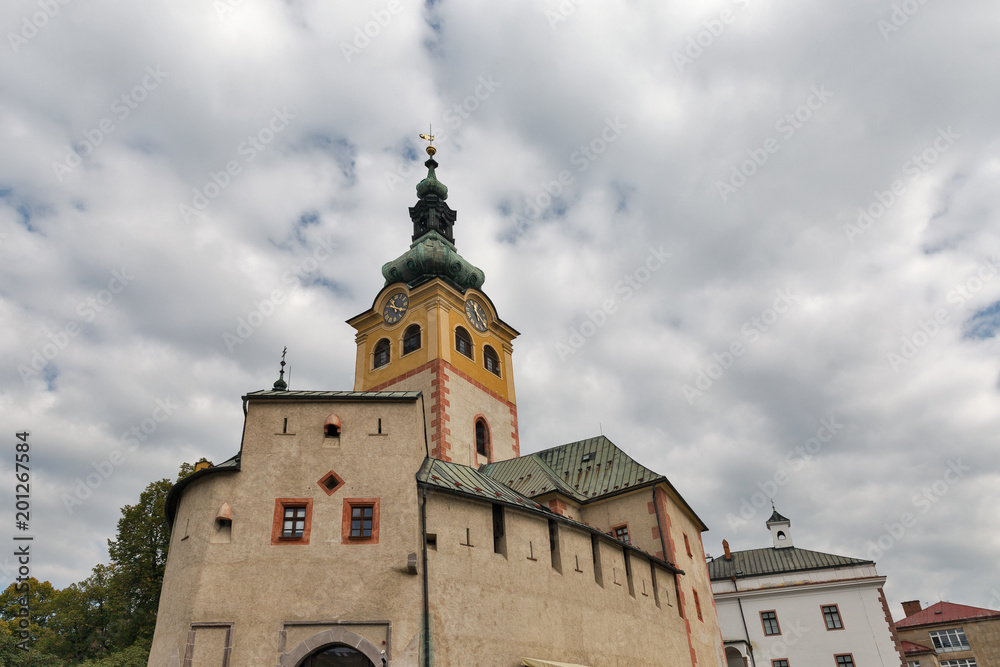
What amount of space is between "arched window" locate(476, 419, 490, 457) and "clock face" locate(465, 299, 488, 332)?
5.29 metres

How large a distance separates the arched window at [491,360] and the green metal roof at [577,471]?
516 centimetres

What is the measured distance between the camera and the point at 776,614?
3975 cm

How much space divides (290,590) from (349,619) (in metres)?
1.49

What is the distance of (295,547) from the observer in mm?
16516

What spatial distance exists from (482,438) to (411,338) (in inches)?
236

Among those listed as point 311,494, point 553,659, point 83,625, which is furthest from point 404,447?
point 83,625

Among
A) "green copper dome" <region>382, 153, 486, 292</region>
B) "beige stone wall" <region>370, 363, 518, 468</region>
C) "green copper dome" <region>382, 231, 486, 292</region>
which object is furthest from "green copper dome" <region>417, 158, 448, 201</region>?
"beige stone wall" <region>370, 363, 518, 468</region>

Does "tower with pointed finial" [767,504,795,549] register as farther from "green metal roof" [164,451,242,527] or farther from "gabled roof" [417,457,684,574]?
"green metal roof" [164,451,242,527]

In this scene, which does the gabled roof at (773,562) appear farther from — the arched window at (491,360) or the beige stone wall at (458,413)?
the arched window at (491,360)

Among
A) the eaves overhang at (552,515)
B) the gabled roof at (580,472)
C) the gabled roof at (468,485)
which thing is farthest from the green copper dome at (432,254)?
the eaves overhang at (552,515)

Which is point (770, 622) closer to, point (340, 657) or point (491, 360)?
point (491, 360)

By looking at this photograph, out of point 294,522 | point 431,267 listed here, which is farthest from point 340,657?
point 431,267

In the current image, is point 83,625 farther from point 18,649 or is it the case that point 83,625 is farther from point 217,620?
point 217,620

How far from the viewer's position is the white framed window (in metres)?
50.8
